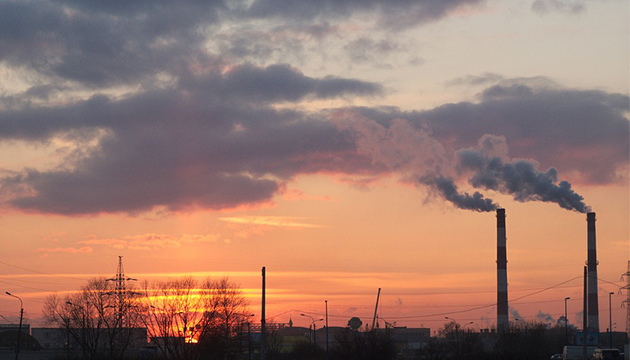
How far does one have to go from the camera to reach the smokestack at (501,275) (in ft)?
401

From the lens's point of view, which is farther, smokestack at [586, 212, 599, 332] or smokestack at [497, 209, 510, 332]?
smokestack at [497, 209, 510, 332]

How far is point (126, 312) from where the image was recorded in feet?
338

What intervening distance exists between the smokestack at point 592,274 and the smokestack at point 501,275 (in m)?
12.8

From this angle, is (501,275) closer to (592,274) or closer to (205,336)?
(592,274)

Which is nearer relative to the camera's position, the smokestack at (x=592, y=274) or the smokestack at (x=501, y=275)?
the smokestack at (x=592, y=274)

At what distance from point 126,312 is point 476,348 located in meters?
46.2

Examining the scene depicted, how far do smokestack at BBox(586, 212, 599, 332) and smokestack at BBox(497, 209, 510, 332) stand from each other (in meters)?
12.8

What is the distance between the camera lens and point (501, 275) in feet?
413

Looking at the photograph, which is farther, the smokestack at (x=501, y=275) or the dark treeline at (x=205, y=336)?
the smokestack at (x=501, y=275)

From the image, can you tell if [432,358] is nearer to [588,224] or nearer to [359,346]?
[359,346]

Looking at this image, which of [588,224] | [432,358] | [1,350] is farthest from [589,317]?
[1,350]

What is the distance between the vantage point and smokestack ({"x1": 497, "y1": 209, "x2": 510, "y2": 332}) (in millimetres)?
122375

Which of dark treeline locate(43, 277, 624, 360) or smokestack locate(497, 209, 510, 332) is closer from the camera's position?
dark treeline locate(43, 277, 624, 360)

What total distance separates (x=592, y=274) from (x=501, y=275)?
14016 millimetres
